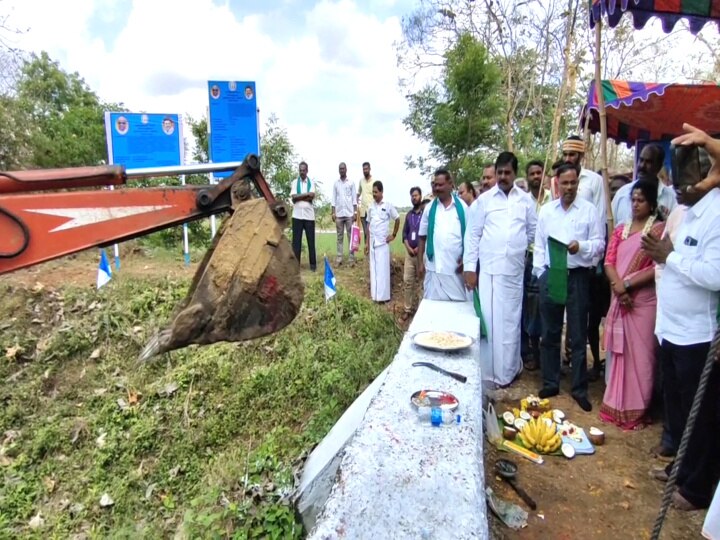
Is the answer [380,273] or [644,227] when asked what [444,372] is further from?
[380,273]

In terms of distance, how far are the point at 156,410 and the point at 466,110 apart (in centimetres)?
773

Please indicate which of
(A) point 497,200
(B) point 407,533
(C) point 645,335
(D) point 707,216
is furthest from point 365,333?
(B) point 407,533

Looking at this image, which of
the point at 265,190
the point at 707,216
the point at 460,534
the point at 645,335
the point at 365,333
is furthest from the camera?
the point at 365,333

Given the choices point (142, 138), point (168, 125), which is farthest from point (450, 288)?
point (142, 138)

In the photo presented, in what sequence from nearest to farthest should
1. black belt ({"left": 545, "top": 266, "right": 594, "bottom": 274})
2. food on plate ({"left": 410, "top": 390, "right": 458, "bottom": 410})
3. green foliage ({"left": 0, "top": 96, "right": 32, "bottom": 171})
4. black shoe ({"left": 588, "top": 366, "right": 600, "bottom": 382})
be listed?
food on plate ({"left": 410, "top": 390, "right": 458, "bottom": 410}), black belt ({"left": 545, "top": 266, "right": 594, "bottom": 274}), black shoe ({"left": 588, "top": 366, "right": 600, "bottom": 382}), green foliage ({"left": 0, "top": 96, "right": 32, "bottom": 171})

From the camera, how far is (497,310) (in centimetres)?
393

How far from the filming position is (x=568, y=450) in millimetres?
2980

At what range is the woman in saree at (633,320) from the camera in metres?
3.17

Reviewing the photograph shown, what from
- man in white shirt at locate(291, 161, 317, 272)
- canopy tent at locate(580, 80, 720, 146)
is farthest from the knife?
man in white shirt at locate(291, 161, 317, 272)

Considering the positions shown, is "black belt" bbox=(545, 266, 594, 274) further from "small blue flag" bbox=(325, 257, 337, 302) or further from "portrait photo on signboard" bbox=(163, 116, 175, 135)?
"portrait photo on signboard" bbox=(163, 116, 175, 135)

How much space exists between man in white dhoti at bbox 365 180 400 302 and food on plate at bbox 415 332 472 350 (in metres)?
3.77

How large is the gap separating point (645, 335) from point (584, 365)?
58cm

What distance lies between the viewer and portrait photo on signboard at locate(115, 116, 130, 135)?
667cm

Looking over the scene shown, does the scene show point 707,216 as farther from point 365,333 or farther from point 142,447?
point 142,447
